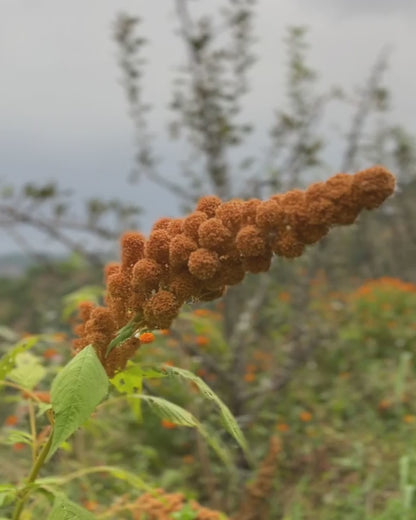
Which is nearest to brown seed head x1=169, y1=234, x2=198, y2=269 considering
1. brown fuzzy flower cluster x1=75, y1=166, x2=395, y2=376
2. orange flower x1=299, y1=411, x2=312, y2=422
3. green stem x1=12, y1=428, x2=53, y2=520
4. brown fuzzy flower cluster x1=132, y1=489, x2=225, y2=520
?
brown fuzzy flower cluster x1=75, y1=166, x2=395, y2=376

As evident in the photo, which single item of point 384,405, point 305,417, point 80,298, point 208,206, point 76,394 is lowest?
point 76,394

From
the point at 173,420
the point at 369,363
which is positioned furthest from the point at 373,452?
the point at 173,420

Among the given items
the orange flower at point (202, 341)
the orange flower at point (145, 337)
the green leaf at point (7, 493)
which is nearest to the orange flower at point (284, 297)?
the orange flower at point (202, 341)

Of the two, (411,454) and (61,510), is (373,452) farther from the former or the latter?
(61,510)

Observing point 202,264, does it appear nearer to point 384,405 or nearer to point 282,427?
point 282,427

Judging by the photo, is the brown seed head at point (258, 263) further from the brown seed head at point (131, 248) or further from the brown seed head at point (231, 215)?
the brown seed head at point (131, 248)

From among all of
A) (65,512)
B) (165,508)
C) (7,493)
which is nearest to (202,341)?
(165,508)
